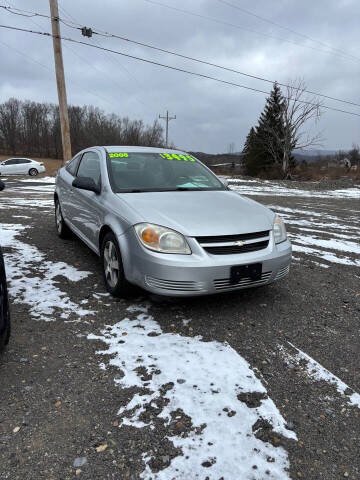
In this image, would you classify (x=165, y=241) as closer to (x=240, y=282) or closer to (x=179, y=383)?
(x=240, y=282)

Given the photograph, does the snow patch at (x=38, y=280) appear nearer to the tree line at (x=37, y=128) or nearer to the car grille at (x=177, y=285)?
the car grille at (x=177, y=285)

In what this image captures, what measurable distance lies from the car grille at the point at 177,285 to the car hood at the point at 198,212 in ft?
1.37

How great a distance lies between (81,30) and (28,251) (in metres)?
15.0

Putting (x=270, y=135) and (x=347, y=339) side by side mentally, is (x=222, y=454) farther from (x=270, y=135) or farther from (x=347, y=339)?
(x=270, y=135)

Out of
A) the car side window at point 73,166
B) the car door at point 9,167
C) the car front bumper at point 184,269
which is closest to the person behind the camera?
the car front bumper at point 184,269

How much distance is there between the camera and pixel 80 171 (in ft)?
16.6

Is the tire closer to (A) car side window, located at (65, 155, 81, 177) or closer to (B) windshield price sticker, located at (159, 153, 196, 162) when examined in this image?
(A) car side window, located at (65, 155, 81, 177)

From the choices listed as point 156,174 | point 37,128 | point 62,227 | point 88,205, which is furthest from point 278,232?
point 37,128

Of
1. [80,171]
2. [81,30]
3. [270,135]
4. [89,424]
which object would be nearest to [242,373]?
[89,424]

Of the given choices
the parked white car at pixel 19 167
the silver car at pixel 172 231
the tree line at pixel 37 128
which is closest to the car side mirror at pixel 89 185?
the silver car at pixel 172 231

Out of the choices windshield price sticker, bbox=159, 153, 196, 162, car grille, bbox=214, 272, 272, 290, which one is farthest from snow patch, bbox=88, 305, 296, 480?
windshield price sticker, bbox=159, 153, 196, 162

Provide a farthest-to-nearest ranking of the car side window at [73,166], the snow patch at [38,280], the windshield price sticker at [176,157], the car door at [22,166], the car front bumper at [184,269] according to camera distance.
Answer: the car door at [22,166], the car side window at [73,166], the windshield price sticker at [176,157], the snow patch at [38,280], the car front bumper at [184,269]

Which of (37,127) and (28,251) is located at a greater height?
(37,127)

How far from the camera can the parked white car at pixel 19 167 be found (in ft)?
84.0
